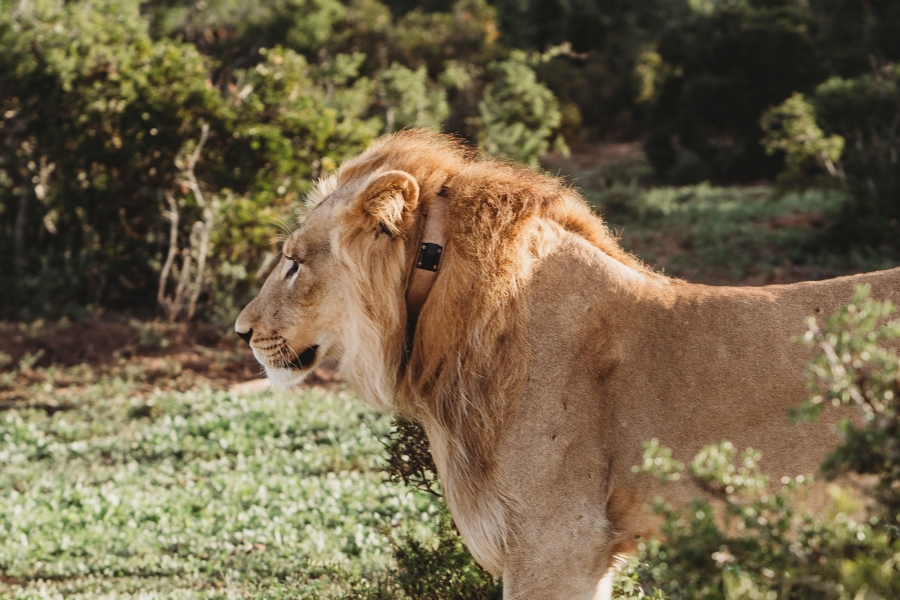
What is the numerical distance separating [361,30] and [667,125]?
958 cm

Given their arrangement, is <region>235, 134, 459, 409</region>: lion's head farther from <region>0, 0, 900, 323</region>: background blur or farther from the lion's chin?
<region>0, 0, 900, 323</region>: background blur

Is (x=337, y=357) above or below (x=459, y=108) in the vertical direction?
below

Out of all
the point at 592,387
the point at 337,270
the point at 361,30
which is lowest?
the point at 592,387

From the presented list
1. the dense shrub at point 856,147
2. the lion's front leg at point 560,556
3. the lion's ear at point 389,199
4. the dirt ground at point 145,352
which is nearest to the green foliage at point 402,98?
the dense shrub at point 856,147

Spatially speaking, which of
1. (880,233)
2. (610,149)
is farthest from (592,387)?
(610,149)

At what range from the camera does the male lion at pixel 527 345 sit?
2.72 m

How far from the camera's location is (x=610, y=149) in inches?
1058

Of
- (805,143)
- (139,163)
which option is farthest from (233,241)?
(805,143)

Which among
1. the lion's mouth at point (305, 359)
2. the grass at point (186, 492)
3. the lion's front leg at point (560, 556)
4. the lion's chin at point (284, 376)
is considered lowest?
the grass at point (186, 492)

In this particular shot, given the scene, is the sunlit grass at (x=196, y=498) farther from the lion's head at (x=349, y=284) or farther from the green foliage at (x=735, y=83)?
the green foliage at (x=735, y=83)

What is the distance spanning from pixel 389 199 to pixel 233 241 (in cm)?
822

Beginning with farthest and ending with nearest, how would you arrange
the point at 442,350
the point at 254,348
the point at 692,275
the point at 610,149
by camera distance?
the point at 610,149 → the point at 692,275 → the point at 254,348 → the point at 442,350

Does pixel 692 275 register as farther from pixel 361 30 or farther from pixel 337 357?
pixel 361 30

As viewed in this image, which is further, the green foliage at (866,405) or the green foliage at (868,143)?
the green foliage at (868,143)
